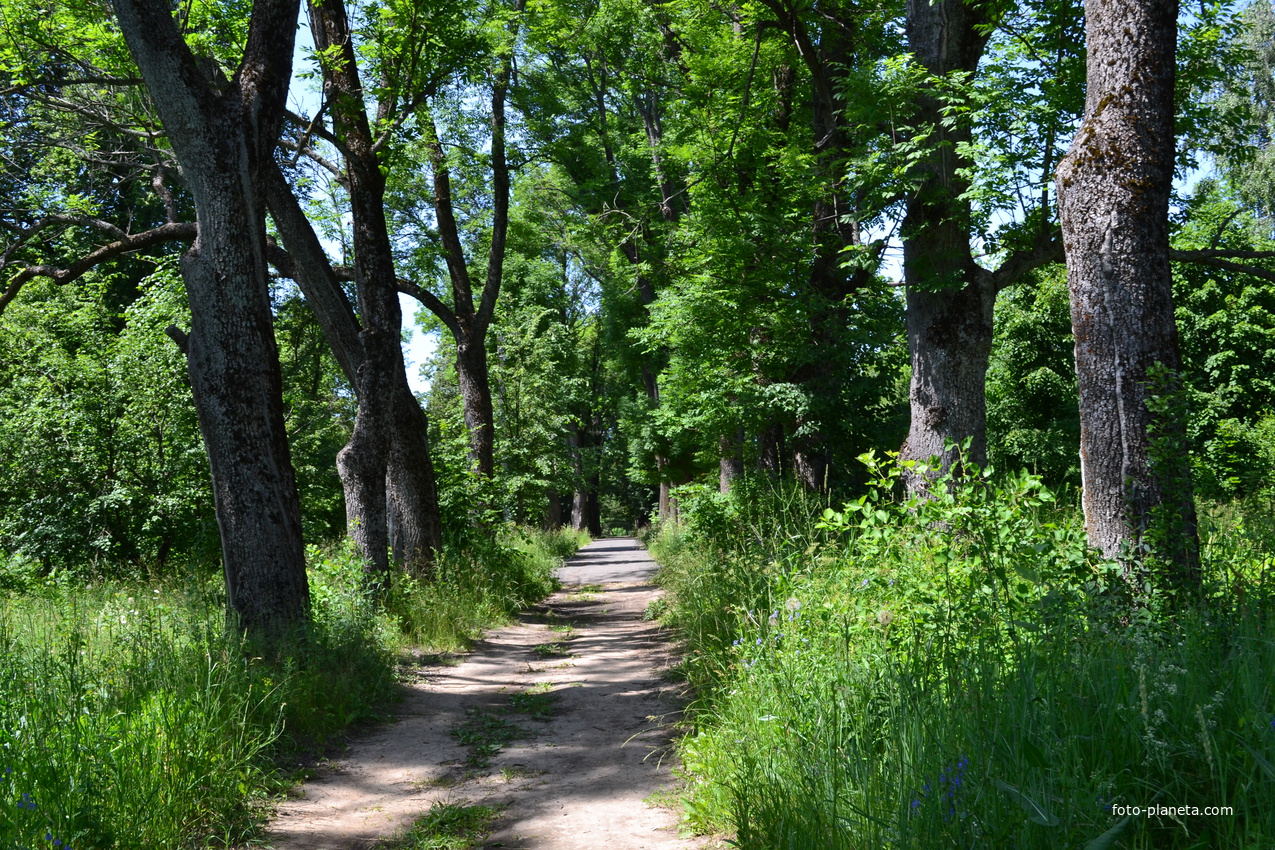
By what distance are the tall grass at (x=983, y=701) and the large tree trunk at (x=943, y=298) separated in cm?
312

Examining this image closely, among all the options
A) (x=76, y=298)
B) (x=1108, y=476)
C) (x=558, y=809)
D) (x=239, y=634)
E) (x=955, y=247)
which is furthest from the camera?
(x=76, y=298)

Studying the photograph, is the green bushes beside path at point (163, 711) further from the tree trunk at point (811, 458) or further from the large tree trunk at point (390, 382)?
the tree trunk at point (811, 458)

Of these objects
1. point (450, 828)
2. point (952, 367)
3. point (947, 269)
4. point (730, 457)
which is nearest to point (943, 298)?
point (947, 269)

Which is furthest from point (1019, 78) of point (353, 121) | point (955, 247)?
point (353, 121)

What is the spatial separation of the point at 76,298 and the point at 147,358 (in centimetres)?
422

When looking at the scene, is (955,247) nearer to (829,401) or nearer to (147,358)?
(829,401)

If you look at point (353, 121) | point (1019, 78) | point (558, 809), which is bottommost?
point (558, 809)

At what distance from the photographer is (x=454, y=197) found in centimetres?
1919

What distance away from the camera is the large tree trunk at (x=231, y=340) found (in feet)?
22.1

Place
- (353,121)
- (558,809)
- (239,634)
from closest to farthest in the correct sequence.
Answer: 1. (558,809)
2. (239,634)
3. (353,121)

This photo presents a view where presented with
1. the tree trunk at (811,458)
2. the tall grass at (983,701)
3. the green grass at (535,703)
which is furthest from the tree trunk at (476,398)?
the tall grass at (983,701)

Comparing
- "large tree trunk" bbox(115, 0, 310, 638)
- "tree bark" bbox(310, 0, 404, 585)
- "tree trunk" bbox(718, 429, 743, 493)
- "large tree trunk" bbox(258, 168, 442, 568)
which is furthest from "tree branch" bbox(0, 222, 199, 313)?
"tree trunk" bbox(718, 429, 743, 493)

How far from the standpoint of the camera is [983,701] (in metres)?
3.16

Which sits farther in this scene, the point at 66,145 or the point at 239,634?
the point at 66,145
